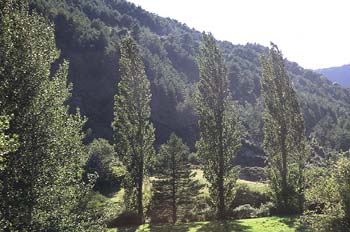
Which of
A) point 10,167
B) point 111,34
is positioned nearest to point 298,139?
point 10,167

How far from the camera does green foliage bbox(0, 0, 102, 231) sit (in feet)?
59.8

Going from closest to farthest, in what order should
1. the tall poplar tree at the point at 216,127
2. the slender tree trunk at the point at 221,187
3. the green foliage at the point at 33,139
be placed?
1. the green foliage at the point at 33,139
2. the slender tree trunk at the point at 221,187
3. the tall poplar tree at the point at 216,127

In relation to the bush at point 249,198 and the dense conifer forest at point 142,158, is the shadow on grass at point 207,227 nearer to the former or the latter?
the dense conifer forest at point 142,158

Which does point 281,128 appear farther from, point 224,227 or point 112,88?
point 112,88

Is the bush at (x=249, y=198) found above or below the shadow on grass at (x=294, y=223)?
above

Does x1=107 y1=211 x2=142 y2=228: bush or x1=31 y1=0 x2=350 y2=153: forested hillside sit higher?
x1=31 y1=0 x2=350 y2=153: forested hillside

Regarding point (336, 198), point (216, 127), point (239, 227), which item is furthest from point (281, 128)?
point (336, 198)

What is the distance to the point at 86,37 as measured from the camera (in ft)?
441

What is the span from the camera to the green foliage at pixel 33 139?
1822 cm

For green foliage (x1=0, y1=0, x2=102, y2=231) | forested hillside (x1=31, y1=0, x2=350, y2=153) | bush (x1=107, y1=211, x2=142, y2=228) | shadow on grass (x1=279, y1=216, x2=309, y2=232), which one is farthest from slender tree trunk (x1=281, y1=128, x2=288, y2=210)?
forested hillside (x1=31, y1=0, x2=350, y2=153)

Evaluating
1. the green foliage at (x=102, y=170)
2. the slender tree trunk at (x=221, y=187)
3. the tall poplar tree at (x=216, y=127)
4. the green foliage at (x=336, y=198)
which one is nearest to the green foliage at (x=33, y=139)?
the green foliage at (x=336, y=198)

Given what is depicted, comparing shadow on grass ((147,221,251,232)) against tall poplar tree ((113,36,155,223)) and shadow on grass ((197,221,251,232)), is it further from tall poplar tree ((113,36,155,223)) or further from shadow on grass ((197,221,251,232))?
tall poplar tree ((113,36,155,223))

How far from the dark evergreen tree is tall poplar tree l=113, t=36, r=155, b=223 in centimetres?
451

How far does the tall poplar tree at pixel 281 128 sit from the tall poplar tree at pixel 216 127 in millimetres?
5462
